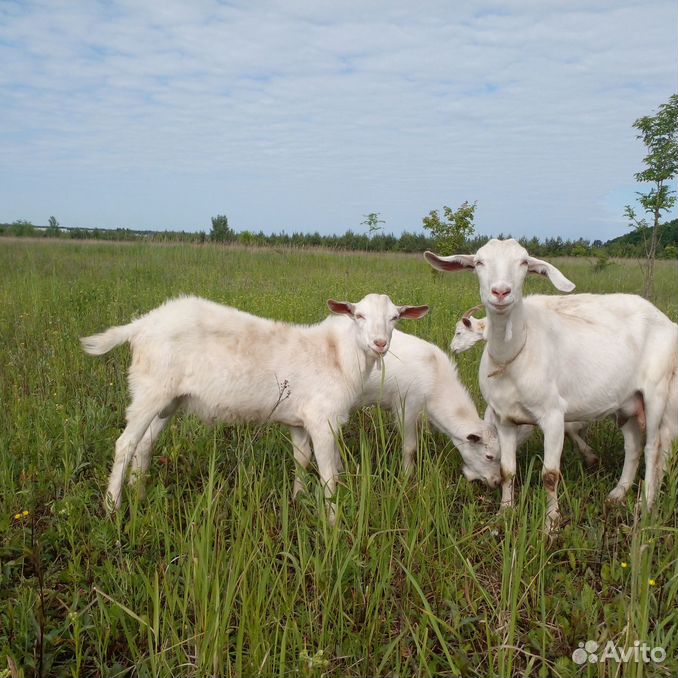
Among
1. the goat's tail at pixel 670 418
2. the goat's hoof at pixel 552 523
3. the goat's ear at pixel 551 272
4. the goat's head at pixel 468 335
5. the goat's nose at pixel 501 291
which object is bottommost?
the goat's hoof at pixel 552 523

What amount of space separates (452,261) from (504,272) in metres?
0.49

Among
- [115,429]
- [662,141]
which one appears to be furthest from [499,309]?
[662,141]

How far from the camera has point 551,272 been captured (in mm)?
3527

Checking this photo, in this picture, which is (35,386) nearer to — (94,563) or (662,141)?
(94,563)

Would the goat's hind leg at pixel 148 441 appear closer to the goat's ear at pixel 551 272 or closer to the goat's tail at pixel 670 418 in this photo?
the goat's ear at pixel 551 272

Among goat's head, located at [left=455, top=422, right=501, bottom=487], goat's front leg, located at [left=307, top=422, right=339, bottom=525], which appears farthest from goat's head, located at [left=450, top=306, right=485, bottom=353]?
goat's front leg, located at [left=307, top=422, right=339, bottom=525]

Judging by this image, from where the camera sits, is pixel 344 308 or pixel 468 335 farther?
pixel 468 335

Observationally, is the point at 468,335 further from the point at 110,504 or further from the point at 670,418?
the point at 110,504

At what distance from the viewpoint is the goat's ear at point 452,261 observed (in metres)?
3.78

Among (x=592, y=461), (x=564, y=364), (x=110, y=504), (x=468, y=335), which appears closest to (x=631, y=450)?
(x=592, y=461)

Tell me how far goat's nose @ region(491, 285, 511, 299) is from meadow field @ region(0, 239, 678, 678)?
3.25ft

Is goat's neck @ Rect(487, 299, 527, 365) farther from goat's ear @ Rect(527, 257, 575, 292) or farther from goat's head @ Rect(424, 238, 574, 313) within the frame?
goat's ear @ Rect(527, 257, 575, 292)

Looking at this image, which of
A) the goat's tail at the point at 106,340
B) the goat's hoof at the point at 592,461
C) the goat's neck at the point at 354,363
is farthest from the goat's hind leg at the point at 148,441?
the goat's hoof at the point at 592,461

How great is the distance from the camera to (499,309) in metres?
Result: 3.45
